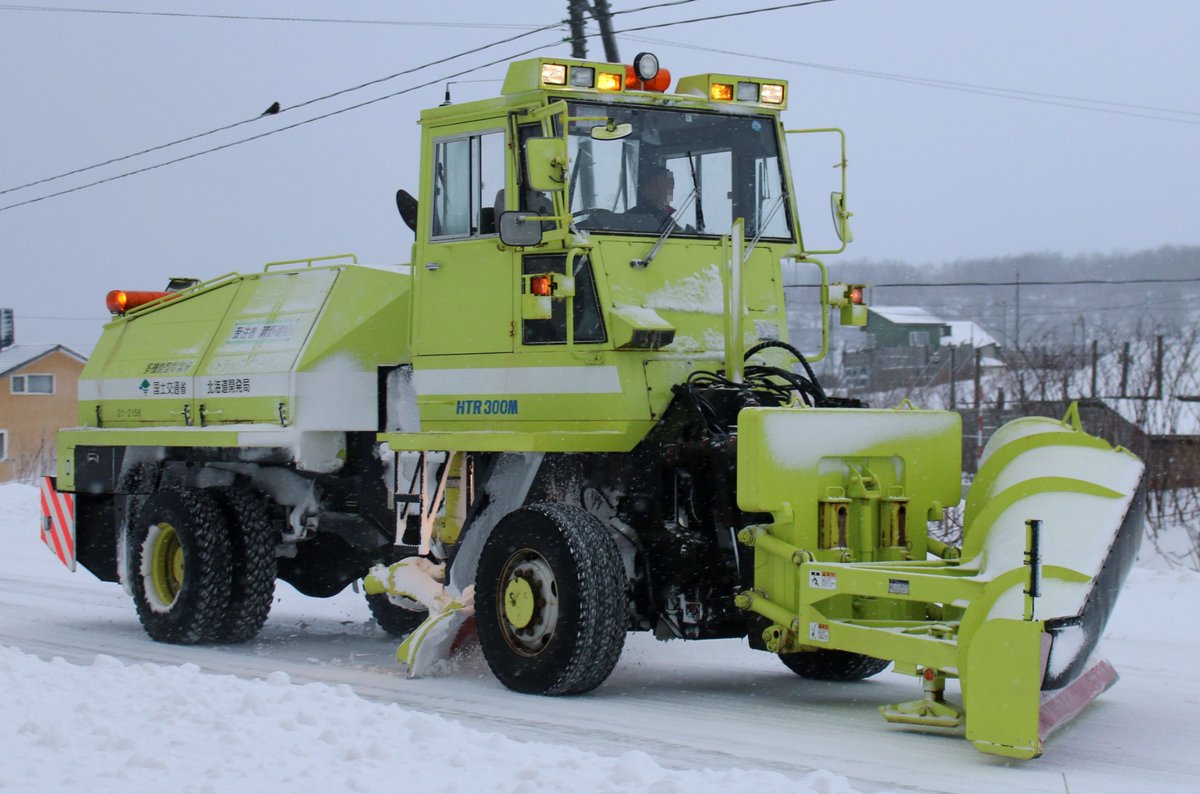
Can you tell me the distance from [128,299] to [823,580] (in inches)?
290

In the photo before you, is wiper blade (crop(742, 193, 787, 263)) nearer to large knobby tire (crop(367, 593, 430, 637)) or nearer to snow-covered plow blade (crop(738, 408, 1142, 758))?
snow-covered plow blade (crop(738, 408, 1142, 758))

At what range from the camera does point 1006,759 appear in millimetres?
6500

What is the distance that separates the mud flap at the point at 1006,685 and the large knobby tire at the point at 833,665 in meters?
2.59

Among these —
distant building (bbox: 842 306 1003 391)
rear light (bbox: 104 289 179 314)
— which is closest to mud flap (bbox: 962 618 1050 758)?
rear light (bbox: 104 289 179 314)

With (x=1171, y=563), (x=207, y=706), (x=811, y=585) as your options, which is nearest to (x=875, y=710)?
(x=811, y=585)

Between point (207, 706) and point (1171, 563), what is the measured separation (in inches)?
487

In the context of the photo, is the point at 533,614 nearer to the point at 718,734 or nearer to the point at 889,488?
the point at 718,734

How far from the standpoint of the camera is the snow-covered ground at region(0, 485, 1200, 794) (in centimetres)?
557

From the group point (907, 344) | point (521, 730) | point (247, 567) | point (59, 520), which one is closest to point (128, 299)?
point (59, 520)

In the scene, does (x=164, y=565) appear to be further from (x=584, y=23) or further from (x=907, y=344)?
(x=907, y=344)

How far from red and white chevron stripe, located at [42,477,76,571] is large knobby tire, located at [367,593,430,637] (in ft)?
8.72

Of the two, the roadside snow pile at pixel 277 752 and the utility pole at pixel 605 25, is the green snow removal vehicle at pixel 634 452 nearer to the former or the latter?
the roadside snow pile at pixel 277 752

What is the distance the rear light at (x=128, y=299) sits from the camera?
12477 mm

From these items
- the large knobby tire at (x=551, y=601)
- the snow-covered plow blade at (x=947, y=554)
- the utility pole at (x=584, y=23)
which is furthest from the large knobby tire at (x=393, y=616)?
the utility pole at (x=584, y=23)
